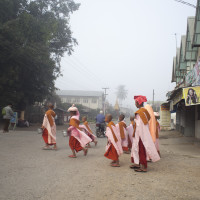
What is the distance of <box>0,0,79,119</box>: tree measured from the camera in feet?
68.6

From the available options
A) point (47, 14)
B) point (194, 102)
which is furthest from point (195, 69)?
point (47, 14)

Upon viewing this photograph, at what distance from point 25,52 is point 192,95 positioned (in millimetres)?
15396

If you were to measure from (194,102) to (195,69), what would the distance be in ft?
7.89

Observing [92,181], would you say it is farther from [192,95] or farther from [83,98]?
[83,98]

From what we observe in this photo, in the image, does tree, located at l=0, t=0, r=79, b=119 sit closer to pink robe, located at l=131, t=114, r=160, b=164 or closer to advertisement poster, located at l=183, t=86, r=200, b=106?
advertisement poster, located at l=183, t=86, r=200, b=106

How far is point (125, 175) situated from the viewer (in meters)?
5.89

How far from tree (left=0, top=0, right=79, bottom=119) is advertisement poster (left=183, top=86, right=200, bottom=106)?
14.9 m

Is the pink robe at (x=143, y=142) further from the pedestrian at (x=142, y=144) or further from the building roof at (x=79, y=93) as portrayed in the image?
the building roof at (x=79, y=93)

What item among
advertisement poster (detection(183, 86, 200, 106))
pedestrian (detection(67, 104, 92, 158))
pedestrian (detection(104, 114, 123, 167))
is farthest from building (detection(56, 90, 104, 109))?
pedestrian (detection(104, 114, 123, 167))

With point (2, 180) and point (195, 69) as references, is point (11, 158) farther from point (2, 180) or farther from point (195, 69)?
point (195, 69)

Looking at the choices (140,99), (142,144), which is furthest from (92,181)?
(140,99)

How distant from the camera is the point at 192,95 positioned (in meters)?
10.0

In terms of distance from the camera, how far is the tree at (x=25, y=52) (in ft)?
68.6

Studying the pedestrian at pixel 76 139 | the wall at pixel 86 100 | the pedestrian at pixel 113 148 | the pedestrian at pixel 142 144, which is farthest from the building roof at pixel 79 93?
the pedestrian at pixel 142 144
